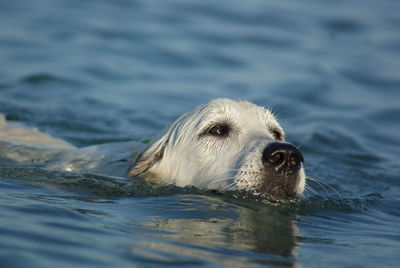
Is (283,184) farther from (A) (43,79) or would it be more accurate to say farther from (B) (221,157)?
(A) (43,79)

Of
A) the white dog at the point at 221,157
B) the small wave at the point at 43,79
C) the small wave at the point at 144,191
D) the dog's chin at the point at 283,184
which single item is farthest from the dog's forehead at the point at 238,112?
the small wave at the point at 43,79

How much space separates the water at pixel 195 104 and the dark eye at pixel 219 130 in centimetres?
A: 65

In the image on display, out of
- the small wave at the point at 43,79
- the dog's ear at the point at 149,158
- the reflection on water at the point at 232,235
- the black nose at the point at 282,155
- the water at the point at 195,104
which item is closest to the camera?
the reflection on water at the point at 232,235

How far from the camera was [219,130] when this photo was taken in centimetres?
656

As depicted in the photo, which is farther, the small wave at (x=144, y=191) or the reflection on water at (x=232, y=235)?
the small wave at (x=144, y=191)

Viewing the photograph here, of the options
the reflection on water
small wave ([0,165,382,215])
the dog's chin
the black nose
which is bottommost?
the reflection on water

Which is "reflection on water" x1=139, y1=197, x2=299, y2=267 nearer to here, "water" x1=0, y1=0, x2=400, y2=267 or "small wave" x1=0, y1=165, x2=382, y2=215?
"water" x1=0, y1=0, x2=400, y2=267

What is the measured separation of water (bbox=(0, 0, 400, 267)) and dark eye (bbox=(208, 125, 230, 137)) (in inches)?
25.5

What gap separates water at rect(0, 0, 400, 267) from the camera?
15.6ft

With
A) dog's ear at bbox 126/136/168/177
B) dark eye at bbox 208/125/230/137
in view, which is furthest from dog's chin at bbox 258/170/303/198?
dog's ear at bbox 126/136/168/177

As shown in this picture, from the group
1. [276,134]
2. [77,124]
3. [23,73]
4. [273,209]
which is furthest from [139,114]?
[273,209]

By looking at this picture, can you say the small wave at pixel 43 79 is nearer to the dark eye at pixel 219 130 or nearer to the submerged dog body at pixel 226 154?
the submerged dog body at pixel 226 154

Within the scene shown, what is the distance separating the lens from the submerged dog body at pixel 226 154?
19.0ft

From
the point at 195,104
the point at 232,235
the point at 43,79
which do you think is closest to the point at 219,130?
the point at 232,235
